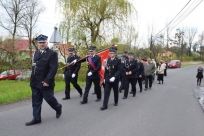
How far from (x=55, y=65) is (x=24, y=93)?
15.7 feet

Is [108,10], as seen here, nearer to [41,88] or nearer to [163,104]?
[163,104]

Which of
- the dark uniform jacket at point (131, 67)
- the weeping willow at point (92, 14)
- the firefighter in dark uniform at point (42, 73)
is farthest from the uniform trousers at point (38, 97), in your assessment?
the weeping willow at point (92, 14)

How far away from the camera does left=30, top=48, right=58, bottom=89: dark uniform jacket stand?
17.4 ft

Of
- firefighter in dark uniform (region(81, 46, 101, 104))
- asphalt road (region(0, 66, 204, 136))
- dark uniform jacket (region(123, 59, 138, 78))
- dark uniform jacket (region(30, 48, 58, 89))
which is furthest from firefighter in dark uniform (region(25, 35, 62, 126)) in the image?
dark uniform jacket (region(123, 59, 138, 78))

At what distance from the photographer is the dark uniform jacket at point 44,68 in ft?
17.4

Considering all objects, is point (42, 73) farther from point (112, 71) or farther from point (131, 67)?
point (131, 67)

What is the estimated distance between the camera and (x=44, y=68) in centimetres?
533

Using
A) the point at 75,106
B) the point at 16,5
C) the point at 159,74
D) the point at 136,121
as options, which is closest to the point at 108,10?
the point at 159,74

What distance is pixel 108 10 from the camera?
65.5 feet

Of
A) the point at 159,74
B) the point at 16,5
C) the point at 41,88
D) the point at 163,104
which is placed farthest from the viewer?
the point at 16,5

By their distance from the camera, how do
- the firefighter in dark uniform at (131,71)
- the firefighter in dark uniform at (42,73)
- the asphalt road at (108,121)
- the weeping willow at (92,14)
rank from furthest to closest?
the weeping willow at (92,14) → the firefighter in dark uniform at (131,71) → the firefighter in dark uniform at (42,73) → the asphalt road at (108,121)

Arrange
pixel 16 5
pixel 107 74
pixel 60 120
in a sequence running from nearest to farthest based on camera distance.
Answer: pixel 60 120 → pixel 107 74 → pixel 16 5

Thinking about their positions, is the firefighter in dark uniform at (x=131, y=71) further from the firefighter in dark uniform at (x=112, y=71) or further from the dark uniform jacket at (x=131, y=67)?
the firefighter in dark uniform at (x=112, y=71)

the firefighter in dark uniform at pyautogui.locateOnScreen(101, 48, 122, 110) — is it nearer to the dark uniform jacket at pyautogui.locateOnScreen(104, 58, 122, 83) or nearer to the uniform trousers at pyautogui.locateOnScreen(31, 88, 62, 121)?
the dark uniform jacket at pyautogui.locateOnScreen(104, 58, 122, 83)
